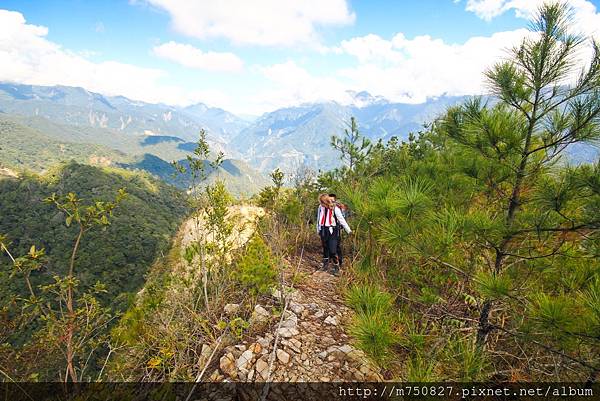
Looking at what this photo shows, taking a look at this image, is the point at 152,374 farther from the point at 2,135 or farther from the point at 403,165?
the point at 2,135

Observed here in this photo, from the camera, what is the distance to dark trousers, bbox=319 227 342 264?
5.56 m

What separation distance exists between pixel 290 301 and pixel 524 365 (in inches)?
102

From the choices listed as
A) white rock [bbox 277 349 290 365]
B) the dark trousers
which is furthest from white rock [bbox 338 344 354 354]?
the dark trousers

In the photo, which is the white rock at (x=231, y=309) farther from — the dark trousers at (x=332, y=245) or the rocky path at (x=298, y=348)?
the dark trousers at (x=332, y=245)

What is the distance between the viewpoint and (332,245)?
5582 millimetres

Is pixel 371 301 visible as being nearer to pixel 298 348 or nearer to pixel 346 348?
pixel 346 348

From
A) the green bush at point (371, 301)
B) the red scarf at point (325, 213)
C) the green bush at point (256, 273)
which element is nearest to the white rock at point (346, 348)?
the green bush at point (371, 301)

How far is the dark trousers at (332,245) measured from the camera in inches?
219

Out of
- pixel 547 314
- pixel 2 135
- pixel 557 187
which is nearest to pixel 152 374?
pixel 547 314

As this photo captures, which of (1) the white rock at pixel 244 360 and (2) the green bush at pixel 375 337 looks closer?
(2) the green bush at pixel 375 337

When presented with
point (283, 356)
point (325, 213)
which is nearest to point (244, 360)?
point (283, 356)

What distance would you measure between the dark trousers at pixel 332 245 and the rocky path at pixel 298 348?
128 cm

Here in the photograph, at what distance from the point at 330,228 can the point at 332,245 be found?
1.06ft

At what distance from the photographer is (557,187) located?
213cm
